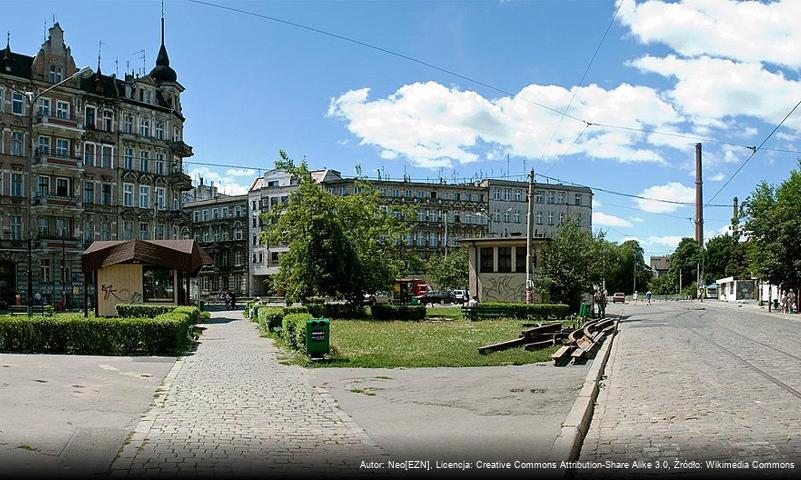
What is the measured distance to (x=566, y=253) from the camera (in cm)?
4378

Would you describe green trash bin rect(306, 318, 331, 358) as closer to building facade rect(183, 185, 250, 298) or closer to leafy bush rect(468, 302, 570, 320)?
leafy bush rect(468, 302, 570, 320)

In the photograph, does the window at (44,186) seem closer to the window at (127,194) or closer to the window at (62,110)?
the window at (62,110)

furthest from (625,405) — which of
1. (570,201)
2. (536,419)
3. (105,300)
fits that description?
(570,201)

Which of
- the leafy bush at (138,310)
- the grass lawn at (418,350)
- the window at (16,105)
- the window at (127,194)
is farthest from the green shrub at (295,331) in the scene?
the window at (127,194)

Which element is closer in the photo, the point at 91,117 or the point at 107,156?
the point at 91,117

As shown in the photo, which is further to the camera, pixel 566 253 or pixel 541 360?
pixel 566 253

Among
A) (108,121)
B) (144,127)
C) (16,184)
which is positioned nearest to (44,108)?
(108,121)

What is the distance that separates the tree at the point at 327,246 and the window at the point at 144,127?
27.4 m

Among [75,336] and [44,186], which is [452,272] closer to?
[44,186]

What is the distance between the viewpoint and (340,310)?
43.8m

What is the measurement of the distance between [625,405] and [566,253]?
33.0m

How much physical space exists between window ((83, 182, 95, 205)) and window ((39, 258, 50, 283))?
6.55 meters

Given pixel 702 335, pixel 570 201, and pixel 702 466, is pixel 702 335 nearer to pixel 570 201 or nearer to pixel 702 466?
pixel 702 466

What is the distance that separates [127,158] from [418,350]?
53.5 m
